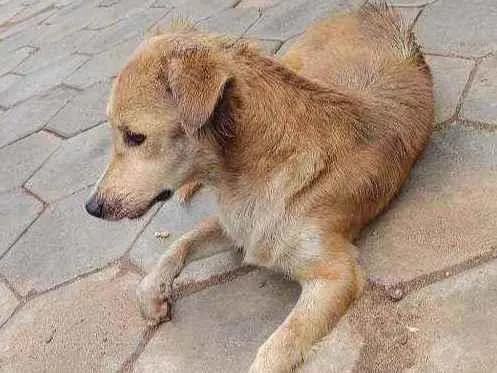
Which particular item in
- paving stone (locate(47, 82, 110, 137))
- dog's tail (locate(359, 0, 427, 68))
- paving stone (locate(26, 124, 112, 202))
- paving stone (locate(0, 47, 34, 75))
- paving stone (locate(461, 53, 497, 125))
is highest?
dog's tail (locate(359, 0, 427, 68))

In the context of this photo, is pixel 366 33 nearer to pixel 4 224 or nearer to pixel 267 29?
pixel 267 29

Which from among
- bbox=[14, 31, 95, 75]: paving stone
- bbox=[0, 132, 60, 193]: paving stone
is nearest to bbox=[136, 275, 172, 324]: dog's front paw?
bbox=[0, 132, 60, 193]: paving stone

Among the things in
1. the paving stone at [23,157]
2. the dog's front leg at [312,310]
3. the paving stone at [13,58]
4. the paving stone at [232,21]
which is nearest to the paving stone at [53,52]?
the paving stone at [13,58]

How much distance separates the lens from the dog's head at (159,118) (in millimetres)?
3066

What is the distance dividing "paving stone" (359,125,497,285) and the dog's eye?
1.25m

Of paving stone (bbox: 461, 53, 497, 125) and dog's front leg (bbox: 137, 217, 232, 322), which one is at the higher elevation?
paving stone (bbox: 461, 53, 497, 125)

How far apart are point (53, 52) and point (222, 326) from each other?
5556 mm

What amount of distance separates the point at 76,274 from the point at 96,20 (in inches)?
201

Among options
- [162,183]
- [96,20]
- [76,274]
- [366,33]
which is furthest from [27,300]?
[96,20]

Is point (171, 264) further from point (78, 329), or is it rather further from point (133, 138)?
point (133, 138)

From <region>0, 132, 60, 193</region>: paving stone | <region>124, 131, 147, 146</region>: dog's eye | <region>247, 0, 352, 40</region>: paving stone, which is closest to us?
<region>124, 131, 147, 146</region>: dog's eye

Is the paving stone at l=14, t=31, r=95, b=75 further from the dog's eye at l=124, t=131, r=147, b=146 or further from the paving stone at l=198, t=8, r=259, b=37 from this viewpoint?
the dog's eye at l=124, t=131, r=147, b=146

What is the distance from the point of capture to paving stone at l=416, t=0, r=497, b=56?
491 cm

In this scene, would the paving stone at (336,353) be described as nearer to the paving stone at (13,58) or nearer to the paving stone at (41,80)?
the paving stone at (41,80)
